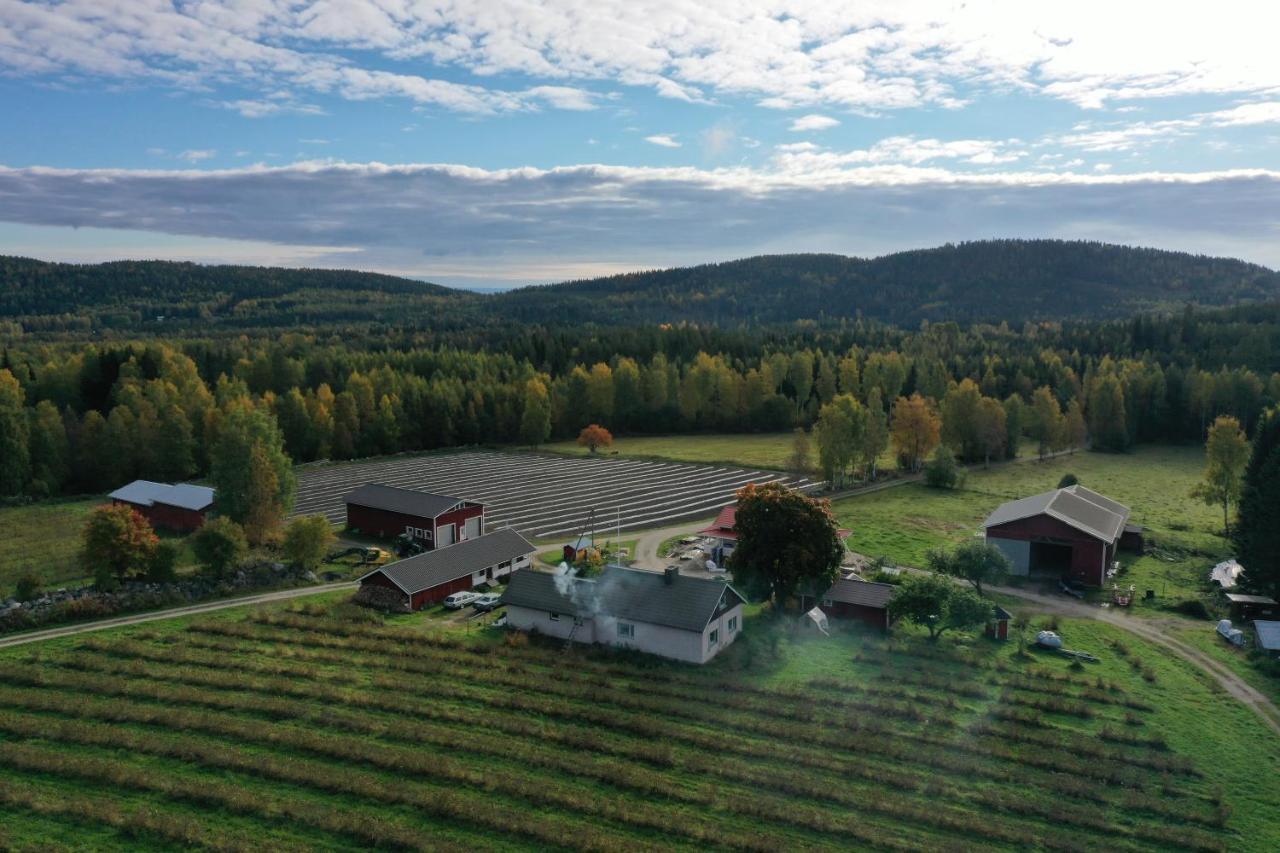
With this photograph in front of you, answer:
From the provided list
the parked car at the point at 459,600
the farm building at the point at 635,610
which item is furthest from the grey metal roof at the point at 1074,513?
the parked car at the point at 459,600

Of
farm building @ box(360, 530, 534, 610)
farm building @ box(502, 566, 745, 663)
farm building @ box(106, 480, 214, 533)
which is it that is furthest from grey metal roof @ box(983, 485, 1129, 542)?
farm building @ box(106, 480, 214, 533)

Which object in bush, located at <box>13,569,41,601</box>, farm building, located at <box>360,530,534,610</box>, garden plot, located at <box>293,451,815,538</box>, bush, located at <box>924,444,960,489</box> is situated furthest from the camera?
bush, located at <box>924,444,960,489</box>

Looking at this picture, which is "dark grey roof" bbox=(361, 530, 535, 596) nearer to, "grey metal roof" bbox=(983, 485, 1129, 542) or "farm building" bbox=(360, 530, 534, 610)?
"farm building" bbox=(360, 530, 534, 610)

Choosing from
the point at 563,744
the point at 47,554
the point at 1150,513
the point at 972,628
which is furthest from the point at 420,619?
the point at 1150,513

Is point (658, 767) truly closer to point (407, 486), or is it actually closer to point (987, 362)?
point (407, 486)

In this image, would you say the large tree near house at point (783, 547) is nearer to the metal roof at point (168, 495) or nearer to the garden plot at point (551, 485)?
the garden plot at point (551, 485)
